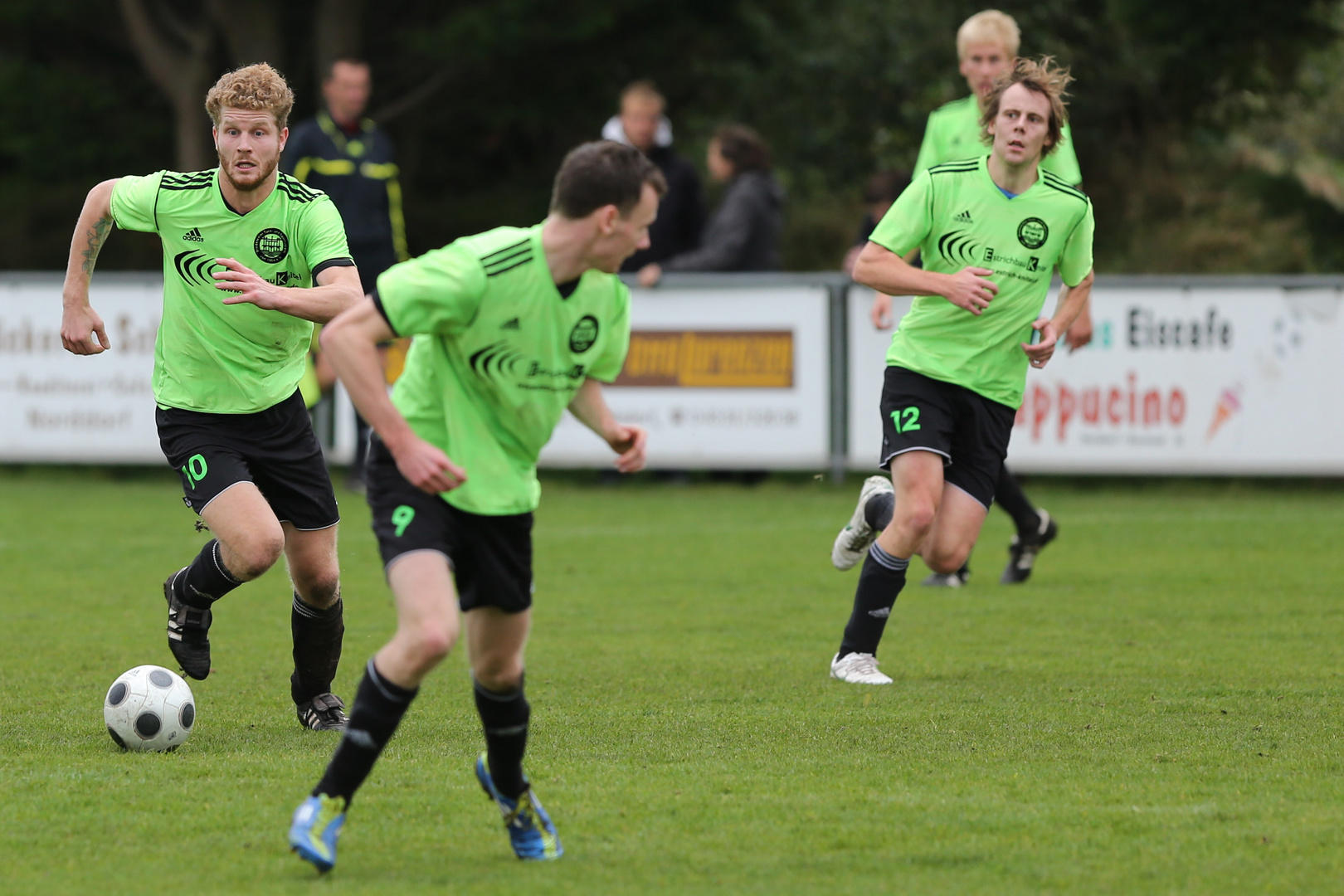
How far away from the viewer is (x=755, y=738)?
5762 millimetres

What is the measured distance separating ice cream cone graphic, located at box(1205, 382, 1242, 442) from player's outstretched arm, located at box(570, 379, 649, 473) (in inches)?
352

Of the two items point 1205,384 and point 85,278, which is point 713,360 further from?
point 85,278

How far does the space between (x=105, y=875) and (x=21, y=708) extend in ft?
7.26

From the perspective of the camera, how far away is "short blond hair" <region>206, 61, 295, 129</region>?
221 inches

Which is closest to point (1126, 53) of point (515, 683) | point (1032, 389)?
point (1032, 389)

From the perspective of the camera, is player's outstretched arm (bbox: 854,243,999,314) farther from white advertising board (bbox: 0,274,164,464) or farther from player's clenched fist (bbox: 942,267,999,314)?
white advertising board (bbox: 0,274,164,464)

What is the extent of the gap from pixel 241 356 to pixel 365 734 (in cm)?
209

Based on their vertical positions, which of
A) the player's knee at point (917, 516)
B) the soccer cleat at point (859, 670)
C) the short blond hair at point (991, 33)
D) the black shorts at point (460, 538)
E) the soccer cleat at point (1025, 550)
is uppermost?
the short blond hair at point (991, 33)

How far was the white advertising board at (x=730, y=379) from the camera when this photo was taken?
13195 mm

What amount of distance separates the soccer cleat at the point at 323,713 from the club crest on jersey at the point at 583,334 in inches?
82.7

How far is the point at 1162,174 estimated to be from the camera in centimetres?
1814

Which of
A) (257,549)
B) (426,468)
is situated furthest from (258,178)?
(426,468)

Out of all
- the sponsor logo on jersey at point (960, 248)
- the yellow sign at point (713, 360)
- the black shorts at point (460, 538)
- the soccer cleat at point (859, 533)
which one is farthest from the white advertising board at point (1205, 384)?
the black shorts at point (460, 538)

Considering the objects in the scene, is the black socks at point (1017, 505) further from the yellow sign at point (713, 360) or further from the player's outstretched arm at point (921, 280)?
the yellow sign at point (713, 360)
